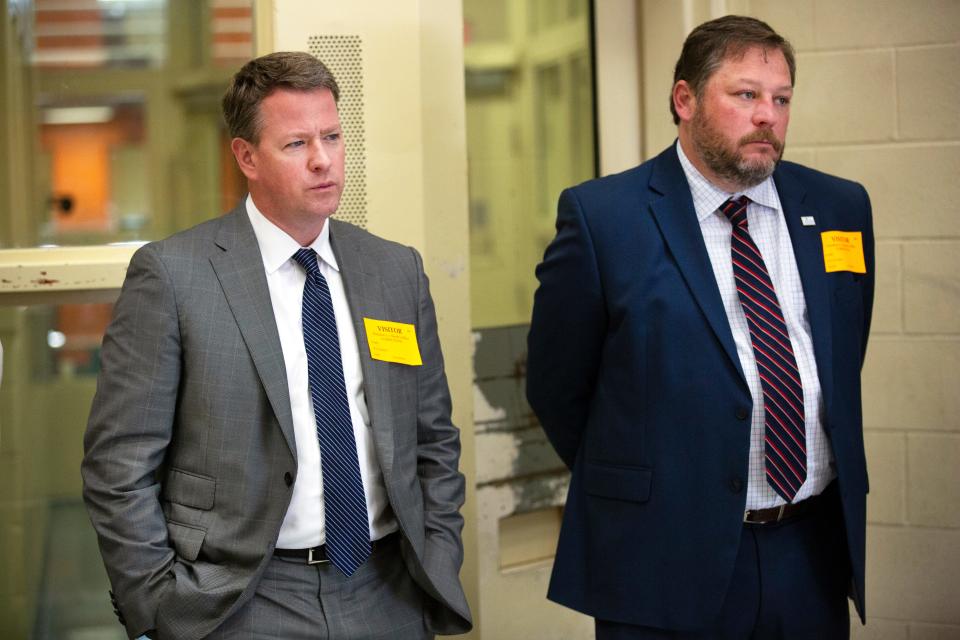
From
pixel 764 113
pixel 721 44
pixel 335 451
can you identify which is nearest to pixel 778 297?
pixel 764 113

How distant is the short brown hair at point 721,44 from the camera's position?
212 centimetres

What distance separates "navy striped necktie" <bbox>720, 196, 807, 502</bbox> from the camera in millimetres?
1994

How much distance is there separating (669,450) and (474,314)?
47.6 inches

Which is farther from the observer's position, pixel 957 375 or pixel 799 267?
pixel 957 375

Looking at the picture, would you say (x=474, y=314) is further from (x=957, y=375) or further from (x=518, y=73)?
(x=957, y=375)

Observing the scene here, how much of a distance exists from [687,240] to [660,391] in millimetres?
294

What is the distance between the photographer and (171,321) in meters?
1.81

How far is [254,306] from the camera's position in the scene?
1.87m

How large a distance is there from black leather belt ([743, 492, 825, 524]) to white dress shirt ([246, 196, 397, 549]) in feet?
2.17

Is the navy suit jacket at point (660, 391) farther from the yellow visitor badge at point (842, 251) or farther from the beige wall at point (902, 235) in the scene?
the beige wall at point (902, 235)

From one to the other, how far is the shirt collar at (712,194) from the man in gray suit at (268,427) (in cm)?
64

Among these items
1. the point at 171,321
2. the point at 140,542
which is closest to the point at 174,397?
the point at 171,321

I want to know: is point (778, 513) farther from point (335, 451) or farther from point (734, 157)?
point (335, 451)

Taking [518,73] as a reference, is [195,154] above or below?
below
